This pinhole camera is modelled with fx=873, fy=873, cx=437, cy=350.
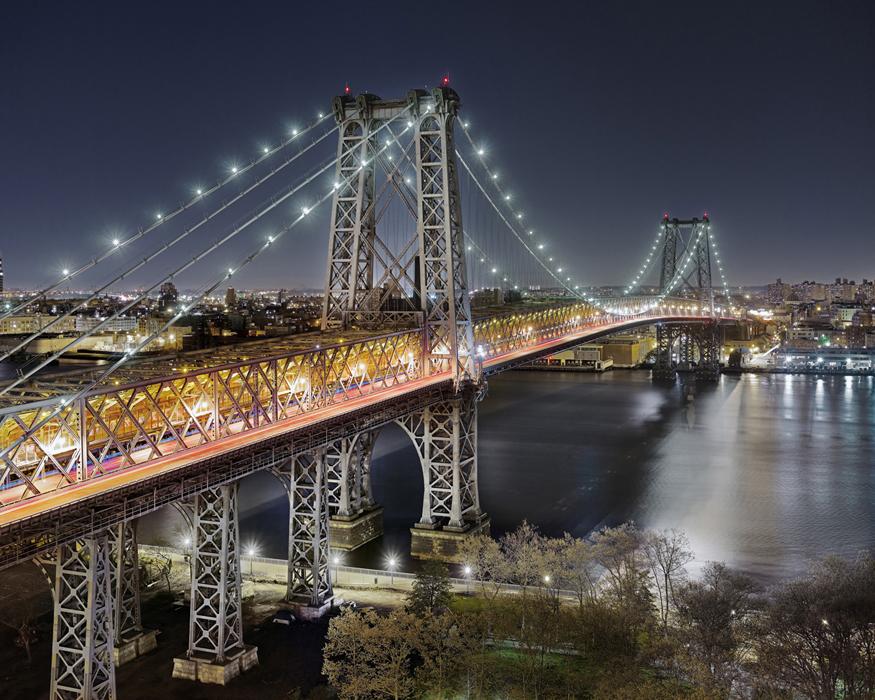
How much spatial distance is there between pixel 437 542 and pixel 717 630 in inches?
442

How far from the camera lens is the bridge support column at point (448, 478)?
25.8 meters

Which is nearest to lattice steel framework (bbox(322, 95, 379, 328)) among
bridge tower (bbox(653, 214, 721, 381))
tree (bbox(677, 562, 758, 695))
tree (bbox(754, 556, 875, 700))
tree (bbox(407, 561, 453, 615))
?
tree (bbox(407, 561, 453, 615))

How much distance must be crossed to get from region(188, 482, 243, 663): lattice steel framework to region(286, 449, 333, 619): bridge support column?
9.95 feet

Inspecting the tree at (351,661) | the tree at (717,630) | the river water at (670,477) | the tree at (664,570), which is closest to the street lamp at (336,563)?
the river water at (670,477)

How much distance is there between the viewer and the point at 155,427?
16219 millimetres

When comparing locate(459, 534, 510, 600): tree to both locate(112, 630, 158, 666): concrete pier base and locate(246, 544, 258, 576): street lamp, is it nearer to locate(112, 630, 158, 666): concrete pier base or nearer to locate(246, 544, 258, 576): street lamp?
locate(246, 544, 258, 576): street lamp

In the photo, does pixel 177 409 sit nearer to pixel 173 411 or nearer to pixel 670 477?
pixel 173 411

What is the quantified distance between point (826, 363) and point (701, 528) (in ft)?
218

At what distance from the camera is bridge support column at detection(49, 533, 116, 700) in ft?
44.9

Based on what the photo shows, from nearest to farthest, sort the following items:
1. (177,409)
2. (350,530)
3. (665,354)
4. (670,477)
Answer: (177,409), (350,530), (670,477), (665,354)

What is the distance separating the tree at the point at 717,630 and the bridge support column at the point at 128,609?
1055 centimetres

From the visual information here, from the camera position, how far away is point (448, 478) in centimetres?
2686

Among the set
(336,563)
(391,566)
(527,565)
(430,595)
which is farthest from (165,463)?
(391,566)

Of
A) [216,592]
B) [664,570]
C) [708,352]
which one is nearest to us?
[216,592]
